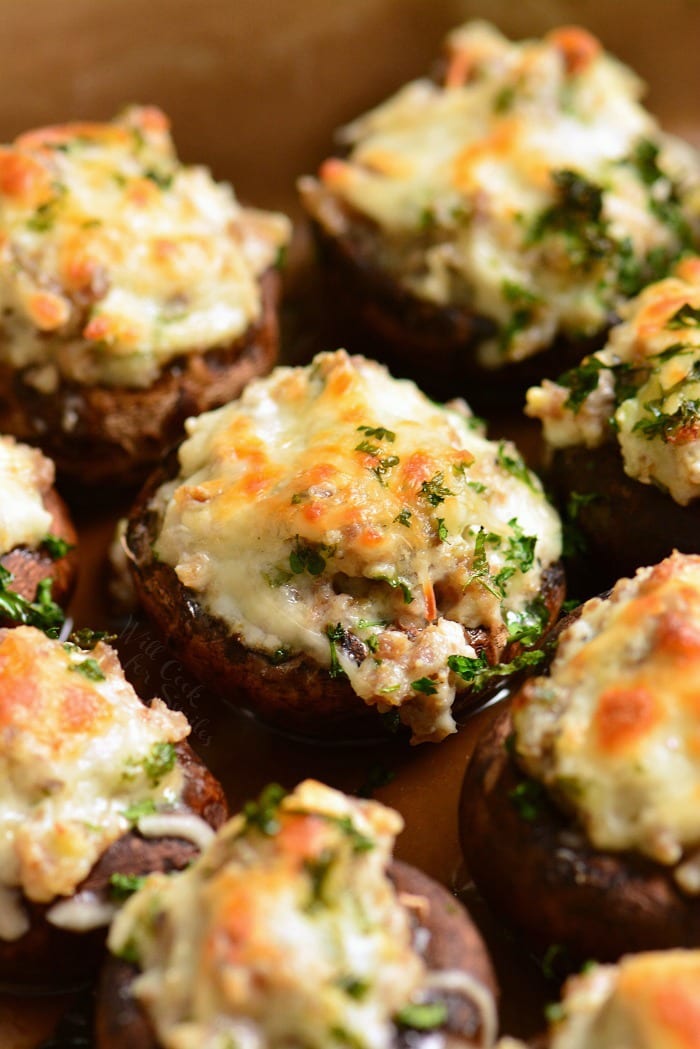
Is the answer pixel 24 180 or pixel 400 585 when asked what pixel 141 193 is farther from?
pixel 400 585

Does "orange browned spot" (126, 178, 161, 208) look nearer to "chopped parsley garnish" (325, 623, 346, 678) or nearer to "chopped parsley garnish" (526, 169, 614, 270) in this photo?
"chopped parsley garnish" (526, 169, 614, 270)

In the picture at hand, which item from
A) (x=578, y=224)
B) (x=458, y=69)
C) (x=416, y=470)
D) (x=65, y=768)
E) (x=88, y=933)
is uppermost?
(x=458, y=69)

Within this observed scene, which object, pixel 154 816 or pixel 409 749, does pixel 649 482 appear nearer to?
pixel 409 749

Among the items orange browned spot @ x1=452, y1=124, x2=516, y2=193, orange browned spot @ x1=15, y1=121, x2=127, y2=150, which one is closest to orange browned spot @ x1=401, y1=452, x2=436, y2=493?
orange browned spot @ x1=452, y1=124, x2=516, y2=193

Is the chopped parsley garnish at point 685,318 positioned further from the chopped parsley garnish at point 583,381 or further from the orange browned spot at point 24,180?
the orange browned spot at point 24,180

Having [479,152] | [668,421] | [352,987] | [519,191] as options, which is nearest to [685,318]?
[668,421]
